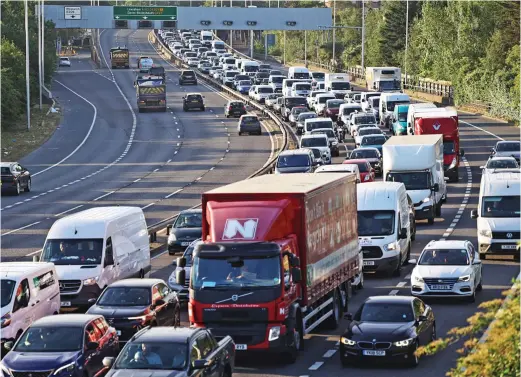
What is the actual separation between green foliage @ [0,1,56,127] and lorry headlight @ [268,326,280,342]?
65.8m

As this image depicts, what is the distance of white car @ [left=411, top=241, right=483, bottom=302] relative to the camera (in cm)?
3344

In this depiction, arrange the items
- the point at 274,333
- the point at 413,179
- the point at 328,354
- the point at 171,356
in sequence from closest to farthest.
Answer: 1. the point at 171,356
2. the point at 274,333
3. the point at 328,354
4. the point at 413,179

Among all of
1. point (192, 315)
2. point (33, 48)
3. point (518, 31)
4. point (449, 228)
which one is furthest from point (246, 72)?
point (192, 315)

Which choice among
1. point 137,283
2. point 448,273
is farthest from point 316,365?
point 448,273

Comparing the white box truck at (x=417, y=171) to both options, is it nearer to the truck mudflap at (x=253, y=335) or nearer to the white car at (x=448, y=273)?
the white car at (x=448, y=273)

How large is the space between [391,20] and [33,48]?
4407 cm

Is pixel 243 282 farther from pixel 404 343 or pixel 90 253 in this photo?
pixel 90 253

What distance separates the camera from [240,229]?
26391 mm

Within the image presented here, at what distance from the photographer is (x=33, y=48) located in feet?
378

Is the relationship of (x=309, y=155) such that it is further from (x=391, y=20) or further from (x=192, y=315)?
(x=391, y=20)

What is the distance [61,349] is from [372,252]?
1536 cm

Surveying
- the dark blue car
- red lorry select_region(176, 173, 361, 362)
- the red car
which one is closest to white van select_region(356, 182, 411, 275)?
red lorry select_region(176, 173, 361, 362)

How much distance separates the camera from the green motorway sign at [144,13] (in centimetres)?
14238

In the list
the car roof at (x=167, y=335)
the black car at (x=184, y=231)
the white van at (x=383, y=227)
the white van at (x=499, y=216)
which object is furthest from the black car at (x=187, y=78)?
the car roof at (x=167, y=335)
